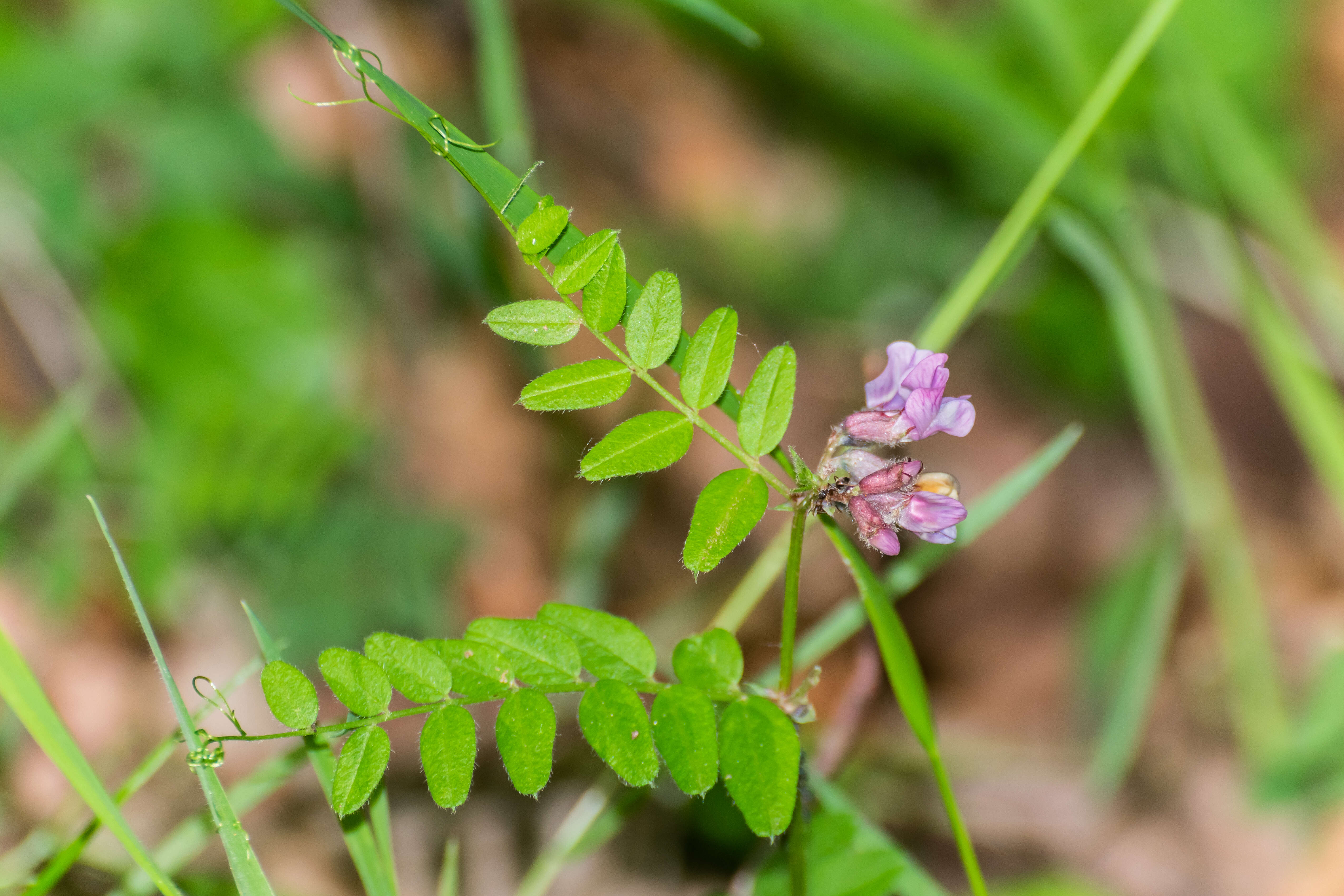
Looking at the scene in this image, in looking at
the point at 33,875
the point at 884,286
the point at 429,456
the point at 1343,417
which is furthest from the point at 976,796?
the point at 33,875

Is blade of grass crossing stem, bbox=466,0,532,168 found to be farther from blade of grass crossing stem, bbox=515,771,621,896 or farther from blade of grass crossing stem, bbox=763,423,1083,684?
blade of grass crossing stem, bbox=515,771,621,896

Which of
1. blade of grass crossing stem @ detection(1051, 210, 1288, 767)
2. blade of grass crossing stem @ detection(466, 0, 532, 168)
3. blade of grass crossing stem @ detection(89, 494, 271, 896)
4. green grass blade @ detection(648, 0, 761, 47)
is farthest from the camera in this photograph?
blade of grass crossing stem @ detection(1051, 210, 1288, 767)

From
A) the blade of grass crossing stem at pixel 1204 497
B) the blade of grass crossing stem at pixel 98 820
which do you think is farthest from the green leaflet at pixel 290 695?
the blade of grass crossing stem at pixel 1204 497

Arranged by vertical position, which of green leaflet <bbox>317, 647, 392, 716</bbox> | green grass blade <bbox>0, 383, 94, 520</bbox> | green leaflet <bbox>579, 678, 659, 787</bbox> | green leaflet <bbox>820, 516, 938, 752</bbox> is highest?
green leaflet <bbox>820, 516, 938, 752</bbox>

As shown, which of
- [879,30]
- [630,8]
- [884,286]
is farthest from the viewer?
[630,8]

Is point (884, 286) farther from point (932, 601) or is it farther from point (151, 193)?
point (151, 193)

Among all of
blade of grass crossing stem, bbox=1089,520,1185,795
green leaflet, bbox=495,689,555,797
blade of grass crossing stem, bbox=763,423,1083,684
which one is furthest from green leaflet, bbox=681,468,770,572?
blade of grass crossing stem, bbox=1089,520,1185,795
